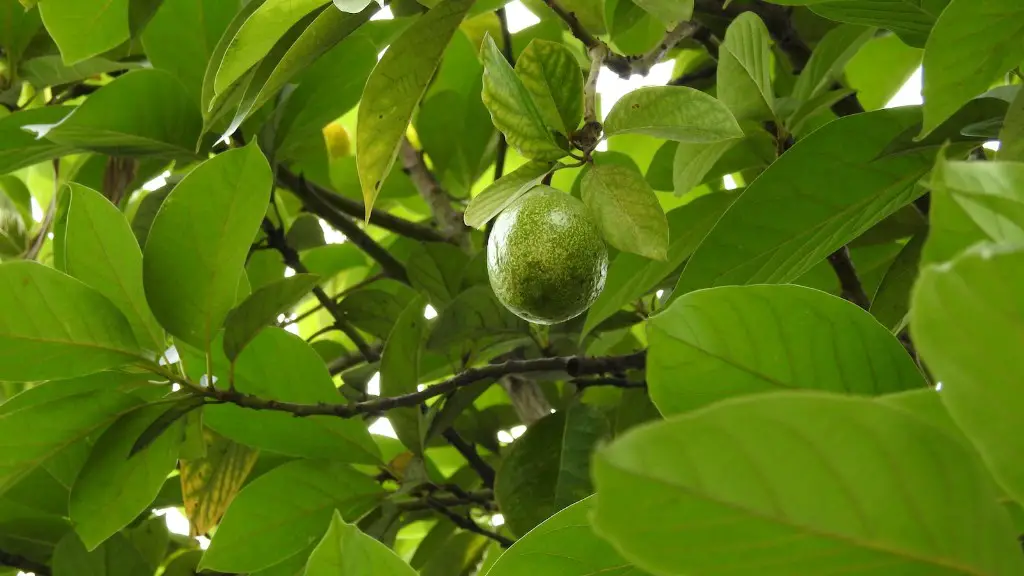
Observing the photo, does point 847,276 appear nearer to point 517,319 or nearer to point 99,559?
point 517,319

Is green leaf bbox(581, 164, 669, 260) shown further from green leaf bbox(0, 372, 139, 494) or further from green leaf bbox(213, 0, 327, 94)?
green leaf bbox(0, 372, 139, 494)

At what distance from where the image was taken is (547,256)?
0.76 m

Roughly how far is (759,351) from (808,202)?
Result: 0.37m

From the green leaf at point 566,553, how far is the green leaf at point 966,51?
1.11ft

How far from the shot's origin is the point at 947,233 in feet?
1.14

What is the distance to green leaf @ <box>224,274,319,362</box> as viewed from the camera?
944 mm

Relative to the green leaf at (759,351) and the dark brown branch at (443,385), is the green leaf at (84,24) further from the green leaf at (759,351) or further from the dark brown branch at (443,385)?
the green leaf at (759,351)

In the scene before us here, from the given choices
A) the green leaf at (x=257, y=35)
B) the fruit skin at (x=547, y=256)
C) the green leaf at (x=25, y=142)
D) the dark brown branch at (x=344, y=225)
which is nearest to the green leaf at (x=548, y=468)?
the fruit skin at (x=547, y=256)

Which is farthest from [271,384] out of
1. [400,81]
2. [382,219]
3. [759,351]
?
[759,351]

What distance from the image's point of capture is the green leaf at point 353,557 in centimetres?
49

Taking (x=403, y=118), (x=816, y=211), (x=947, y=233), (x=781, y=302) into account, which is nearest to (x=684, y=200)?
(x=816, y=211)

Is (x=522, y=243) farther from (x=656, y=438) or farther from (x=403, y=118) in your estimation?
(x=656, y=438)

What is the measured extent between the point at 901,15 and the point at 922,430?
1.94ft

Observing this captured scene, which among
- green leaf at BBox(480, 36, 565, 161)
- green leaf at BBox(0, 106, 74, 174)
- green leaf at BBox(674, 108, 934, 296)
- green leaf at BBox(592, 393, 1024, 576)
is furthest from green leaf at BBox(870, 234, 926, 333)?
green leaf at BBox(0, 106, 74, 174)
